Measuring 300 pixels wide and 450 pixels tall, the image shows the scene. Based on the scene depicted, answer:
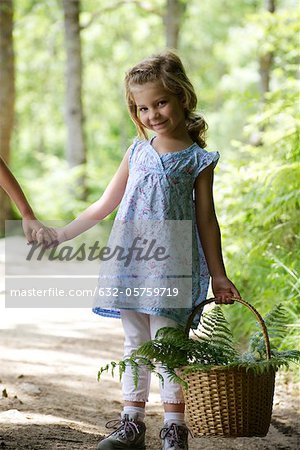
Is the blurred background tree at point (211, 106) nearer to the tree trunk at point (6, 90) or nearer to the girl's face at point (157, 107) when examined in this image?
the girl's face at point (157, 107)

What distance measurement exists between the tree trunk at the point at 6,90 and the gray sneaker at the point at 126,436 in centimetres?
960

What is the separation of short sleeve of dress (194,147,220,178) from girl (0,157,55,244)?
842 millimetres

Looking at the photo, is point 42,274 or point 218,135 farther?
point 218,135

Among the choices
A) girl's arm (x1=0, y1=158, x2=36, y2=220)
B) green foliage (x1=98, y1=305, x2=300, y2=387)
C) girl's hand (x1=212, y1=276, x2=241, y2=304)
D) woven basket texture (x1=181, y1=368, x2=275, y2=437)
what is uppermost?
girl's arm (x1=0, y1=158, x2=36, y2=220)

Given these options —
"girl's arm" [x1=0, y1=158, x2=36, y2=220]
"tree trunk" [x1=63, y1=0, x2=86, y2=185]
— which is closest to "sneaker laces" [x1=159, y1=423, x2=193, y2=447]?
"girl's arm" [x1=0, y1=158, x2=36, y2=220]

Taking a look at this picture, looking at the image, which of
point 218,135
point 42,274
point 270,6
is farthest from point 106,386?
point 218,135

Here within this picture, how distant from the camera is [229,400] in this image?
3.27 m

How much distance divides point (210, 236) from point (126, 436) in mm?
949

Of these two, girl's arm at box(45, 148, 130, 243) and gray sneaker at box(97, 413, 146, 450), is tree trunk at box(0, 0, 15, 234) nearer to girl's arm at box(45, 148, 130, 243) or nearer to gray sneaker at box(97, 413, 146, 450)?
girl's arm at box(45, 148, 130, 243)

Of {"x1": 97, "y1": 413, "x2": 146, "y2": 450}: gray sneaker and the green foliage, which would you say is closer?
the green foliage

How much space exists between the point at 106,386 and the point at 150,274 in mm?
1670

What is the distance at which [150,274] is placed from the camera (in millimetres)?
3471

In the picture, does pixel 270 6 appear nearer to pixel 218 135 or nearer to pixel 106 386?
pixel 106 386

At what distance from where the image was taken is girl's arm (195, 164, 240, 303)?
347 cm
